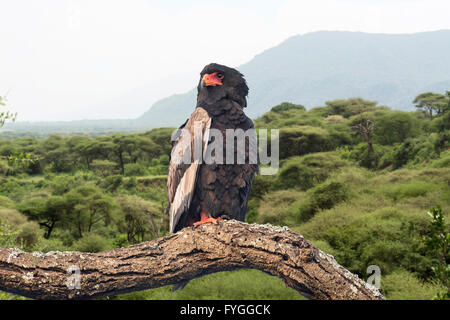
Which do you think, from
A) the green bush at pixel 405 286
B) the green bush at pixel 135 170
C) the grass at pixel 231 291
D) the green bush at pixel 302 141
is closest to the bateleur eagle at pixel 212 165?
the green bush at pixel 405 286

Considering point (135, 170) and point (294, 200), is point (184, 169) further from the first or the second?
point (135, 170)

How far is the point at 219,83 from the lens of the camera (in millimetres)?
2326

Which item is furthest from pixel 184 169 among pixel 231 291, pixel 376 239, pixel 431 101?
pixel 431 101

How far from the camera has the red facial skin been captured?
229 centimetres

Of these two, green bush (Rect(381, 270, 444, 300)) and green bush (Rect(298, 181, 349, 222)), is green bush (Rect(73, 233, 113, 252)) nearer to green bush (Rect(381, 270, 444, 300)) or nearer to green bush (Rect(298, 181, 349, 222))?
green bush (Rect(298, 181, 349, 222))

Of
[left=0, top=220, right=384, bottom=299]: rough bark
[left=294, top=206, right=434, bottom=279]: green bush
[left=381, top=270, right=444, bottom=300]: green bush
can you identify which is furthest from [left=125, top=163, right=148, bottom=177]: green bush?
[left=0, top=220, right=384, bottom=299]: rough bark

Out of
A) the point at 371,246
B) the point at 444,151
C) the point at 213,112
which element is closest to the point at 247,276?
the point at 371,246

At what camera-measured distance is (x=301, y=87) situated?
144750 mm

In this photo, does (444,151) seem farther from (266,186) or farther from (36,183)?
(36,183)

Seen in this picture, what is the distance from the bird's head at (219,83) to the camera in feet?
7.66

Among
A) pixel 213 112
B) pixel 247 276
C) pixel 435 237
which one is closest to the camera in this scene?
pixel 435 237

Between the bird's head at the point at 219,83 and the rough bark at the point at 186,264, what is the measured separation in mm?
979

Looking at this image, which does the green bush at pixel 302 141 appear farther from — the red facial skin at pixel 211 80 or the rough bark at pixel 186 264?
the rough bark at pixel 186 264
